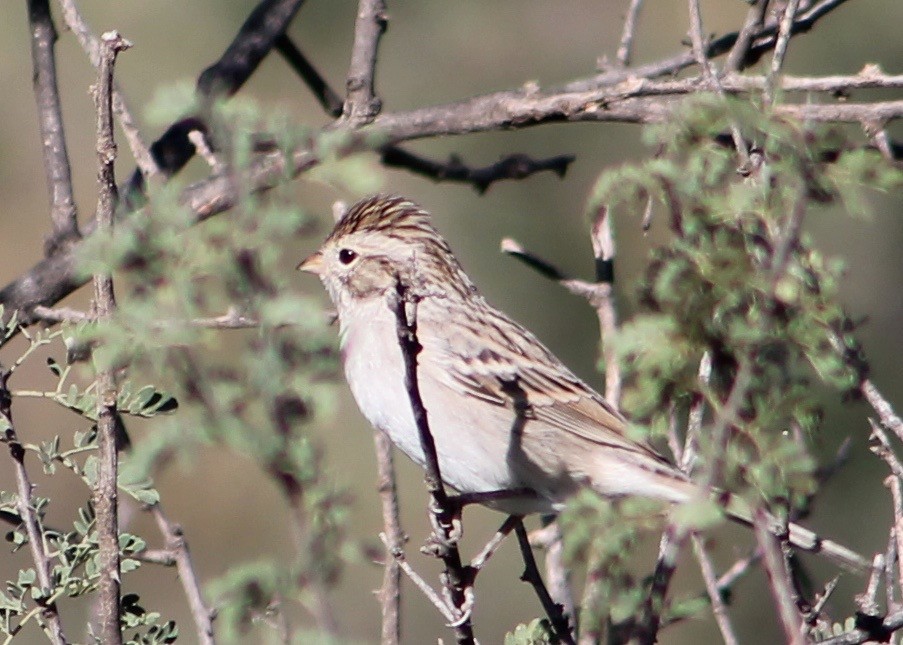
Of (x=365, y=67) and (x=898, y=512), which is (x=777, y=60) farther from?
(x=365, y=67)

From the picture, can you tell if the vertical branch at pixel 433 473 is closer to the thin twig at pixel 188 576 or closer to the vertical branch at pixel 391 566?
the vertical branch at pixel 391 566

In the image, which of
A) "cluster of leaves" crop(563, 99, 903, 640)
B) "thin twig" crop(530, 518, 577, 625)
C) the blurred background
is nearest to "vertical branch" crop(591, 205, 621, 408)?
"thin twig" crop(530, 518, 577, 625)

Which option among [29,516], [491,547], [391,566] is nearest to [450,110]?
[491,547]

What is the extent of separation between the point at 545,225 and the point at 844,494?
7.27 feet

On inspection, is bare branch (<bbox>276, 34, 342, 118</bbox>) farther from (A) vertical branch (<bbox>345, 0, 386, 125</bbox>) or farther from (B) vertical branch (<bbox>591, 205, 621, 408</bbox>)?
(B) vertical branch (<bbox>591, 205, 621, 408</bbox>)

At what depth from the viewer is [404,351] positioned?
2.13 metres

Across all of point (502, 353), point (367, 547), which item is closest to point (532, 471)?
point (502, 353)

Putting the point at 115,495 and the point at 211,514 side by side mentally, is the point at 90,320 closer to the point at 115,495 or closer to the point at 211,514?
the point at 115,495

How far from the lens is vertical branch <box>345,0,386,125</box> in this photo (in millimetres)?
3896

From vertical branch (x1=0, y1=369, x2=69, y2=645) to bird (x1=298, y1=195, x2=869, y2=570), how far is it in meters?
1.46

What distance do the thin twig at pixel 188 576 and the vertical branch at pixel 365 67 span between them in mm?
1543

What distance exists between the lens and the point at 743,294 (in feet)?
6.48

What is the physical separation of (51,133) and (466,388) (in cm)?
138

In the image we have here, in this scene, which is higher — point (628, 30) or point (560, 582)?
point (628, 30)
